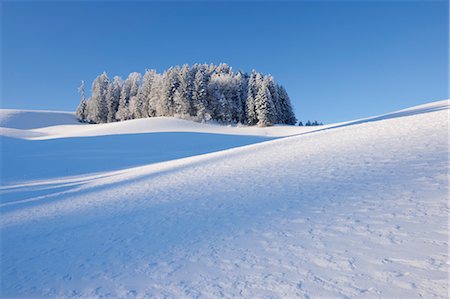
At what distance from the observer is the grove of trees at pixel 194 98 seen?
47.6 metres

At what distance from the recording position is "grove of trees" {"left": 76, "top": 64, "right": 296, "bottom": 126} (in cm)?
4759

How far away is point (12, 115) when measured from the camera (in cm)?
5766

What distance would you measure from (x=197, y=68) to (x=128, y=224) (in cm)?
4980

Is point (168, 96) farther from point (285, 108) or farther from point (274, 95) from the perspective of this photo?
point (285, 108)

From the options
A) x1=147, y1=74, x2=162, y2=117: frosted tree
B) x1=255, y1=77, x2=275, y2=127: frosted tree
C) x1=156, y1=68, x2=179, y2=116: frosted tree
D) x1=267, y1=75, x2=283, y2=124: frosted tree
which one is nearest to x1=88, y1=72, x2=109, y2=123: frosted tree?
x1=147, y1=74, x2=162, y2=117: frosted tree

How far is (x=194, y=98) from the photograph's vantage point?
4775 cm

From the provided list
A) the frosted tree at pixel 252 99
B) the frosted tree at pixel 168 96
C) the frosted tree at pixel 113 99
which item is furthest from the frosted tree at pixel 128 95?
the frosted tree at pixel 252 99

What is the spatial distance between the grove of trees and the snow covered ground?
36.4 meters

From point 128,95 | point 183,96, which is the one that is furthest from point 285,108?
point 128,95

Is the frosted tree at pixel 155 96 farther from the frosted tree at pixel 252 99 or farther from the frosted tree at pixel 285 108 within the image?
the frosted tree at pixel 285 108

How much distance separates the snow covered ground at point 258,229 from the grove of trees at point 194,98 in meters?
36.4

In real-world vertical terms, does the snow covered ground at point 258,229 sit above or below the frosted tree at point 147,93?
below

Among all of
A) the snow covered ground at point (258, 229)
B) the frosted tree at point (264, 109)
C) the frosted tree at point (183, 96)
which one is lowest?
the snow covered ground at point (258, 229)

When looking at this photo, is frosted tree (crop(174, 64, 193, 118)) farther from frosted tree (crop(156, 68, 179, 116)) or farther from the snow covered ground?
the snow covered ground
